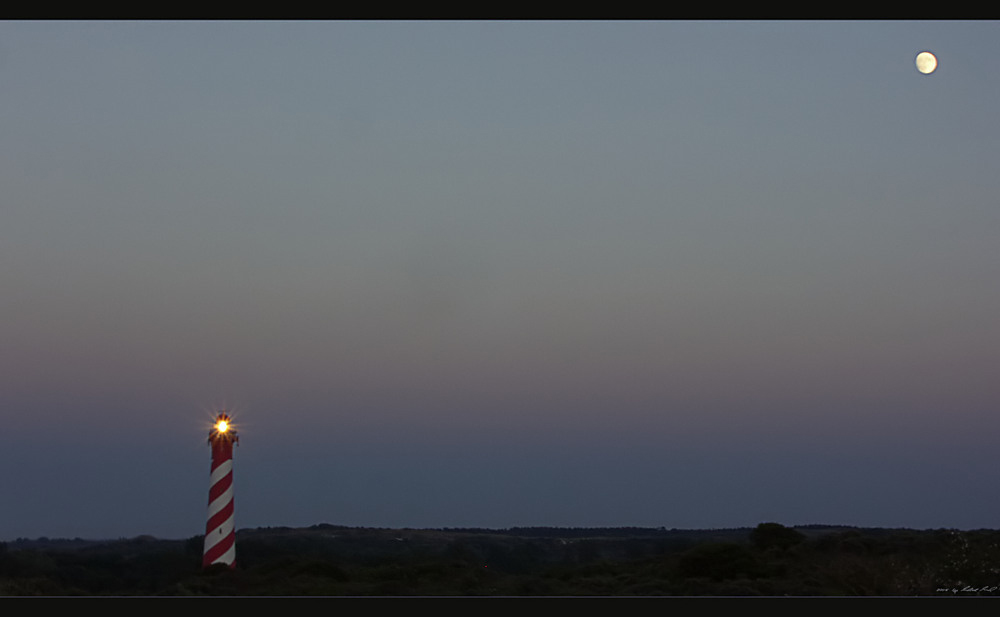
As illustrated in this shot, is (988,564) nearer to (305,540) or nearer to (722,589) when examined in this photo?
(722,589)

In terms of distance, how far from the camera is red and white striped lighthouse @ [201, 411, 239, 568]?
26219mm

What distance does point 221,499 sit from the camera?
86.1 feet

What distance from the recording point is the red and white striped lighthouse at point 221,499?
26219mm

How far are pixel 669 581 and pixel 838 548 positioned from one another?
5.77 meters

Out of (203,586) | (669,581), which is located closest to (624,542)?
(669,581)

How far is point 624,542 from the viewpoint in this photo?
149ft

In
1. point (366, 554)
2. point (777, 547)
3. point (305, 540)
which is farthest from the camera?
point (305, 540)

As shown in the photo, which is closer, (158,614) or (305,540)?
(158,614)

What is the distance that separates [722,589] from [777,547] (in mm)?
7211

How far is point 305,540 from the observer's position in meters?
40.7
